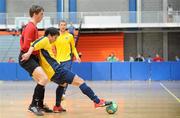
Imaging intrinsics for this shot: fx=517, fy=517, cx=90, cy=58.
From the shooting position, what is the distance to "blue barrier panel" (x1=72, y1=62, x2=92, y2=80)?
29.0 meters

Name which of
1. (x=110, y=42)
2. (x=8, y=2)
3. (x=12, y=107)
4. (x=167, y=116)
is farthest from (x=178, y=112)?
(x=8, y=2)

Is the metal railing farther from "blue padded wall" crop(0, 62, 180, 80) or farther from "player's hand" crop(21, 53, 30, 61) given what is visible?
"player's hand" crop(21, 53, 30, 61)

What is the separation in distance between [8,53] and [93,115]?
89.7 ft

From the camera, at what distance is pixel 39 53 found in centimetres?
1044

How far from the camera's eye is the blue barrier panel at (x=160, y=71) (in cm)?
2895

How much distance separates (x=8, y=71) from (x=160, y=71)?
28.3 feet

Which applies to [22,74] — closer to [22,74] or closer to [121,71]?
[22,74]

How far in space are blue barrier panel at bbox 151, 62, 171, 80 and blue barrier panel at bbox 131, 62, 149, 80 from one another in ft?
1.10

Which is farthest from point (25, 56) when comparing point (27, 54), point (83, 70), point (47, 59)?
point (83, 70)

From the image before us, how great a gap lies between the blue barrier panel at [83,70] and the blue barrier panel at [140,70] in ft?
7.99

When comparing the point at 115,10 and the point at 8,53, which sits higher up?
the point at 115,10

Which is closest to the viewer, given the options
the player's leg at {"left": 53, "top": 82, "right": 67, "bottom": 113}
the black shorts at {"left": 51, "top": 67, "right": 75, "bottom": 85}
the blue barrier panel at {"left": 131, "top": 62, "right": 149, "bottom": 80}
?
the black shorts at {"left": 51, "top": 67, "right": 75, "bottom": 85}

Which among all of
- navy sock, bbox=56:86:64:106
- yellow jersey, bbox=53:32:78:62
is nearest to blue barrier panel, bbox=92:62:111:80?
yellow jersey, bbox=53:32:78:62

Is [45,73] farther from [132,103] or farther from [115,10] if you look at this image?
[115,10]
